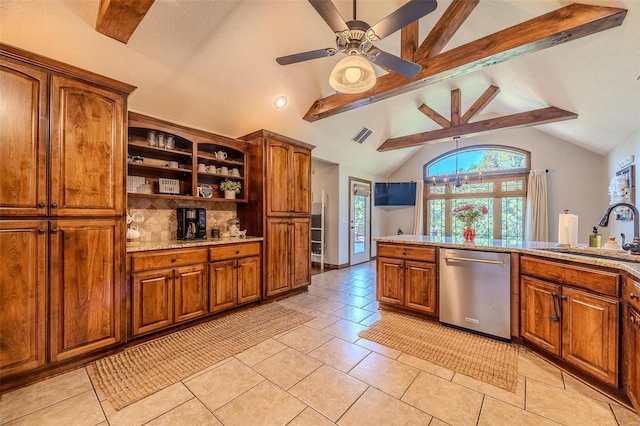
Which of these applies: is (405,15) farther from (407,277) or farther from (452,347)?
(452,347)

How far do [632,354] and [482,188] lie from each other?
5.59 m

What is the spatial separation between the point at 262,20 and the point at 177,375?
3384 millimetres

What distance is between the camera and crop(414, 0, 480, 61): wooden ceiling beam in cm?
260

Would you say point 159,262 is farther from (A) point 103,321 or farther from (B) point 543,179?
(B) point 543,179

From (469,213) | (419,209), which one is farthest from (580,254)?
(419,209)

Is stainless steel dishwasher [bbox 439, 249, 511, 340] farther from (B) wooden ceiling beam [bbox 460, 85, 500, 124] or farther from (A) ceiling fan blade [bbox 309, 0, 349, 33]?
(B) wooden ceiling beam [bbox 460, 85, 500, 124]

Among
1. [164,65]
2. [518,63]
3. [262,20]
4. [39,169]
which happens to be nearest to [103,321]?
Result: [39,169]

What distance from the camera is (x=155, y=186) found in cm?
337

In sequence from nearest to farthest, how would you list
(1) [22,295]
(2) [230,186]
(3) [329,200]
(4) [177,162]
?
(1) [22,295]
(4) [177,162]
(2) [230,186]
(3) [329,200]

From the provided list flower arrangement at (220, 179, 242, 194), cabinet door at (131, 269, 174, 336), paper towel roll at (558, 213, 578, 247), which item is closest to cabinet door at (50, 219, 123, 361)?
cabinet door at (131, 269, 174, 336)

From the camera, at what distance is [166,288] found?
276cm

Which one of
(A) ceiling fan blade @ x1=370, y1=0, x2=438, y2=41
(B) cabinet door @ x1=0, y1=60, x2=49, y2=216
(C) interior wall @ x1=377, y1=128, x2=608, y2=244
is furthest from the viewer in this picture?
(C) interior wall @ x1=377, y1=128, x2=608, y2=244

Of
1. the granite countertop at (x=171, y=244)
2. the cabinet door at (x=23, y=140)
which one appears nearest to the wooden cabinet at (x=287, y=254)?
the granite countertop at (x=171, y=244)

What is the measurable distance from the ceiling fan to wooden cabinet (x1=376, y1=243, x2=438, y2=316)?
2.01 meters
